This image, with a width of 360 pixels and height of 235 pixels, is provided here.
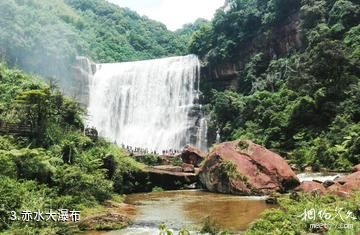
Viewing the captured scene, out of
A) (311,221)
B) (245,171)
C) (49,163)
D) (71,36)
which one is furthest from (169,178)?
(71,36)

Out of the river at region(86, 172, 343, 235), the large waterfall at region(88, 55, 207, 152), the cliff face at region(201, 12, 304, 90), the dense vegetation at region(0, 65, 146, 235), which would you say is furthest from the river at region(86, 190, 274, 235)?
the cliff face at region(201, 12, 304, 90)

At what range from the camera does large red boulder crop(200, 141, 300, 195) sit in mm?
19188

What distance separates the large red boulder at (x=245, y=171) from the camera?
1919 centimetres

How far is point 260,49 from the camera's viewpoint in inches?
1837

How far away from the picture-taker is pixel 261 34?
153 feet

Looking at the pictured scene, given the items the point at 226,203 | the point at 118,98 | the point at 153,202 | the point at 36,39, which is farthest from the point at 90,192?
the point at 36,39

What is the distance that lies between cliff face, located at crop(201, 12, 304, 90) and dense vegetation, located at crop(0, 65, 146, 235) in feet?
84.1

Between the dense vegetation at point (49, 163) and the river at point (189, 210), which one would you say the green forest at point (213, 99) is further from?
the river at point (189, 210)

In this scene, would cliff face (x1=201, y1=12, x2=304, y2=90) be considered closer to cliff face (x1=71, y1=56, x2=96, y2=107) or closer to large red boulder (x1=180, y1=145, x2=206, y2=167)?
cliff face (x1=71, y1=56, x2=96, y2=107)

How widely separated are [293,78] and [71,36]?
87.8 feet

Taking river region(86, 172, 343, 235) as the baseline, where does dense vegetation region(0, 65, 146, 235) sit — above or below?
above

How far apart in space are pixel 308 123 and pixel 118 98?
2149 centimetres

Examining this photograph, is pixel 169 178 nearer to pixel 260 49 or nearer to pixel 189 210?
pixel 189 210

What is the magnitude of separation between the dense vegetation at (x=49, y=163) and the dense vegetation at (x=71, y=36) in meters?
21.7
